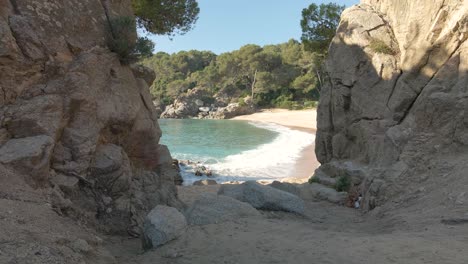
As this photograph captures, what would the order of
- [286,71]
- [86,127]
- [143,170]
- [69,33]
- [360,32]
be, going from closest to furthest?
[86,127], [69,33], [143,170], [360,32], [286,71]

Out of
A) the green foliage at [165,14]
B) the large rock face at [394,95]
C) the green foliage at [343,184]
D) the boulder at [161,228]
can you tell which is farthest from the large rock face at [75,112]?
the large rock face at [394,95]

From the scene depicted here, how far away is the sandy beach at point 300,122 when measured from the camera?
2754 cm

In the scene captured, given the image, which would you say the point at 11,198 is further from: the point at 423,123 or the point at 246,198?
the point at 423,123

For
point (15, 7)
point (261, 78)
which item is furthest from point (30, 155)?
point (261, 78)

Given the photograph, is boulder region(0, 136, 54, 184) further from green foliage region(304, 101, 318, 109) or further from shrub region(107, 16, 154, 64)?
green foliage region(304, 101, 318, 109)

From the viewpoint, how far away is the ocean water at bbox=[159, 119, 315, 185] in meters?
25.5

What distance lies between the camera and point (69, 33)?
919 centimetres

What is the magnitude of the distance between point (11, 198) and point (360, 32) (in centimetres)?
1459

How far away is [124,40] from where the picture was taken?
10.2 m

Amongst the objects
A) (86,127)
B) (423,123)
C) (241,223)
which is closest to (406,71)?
(423,123)

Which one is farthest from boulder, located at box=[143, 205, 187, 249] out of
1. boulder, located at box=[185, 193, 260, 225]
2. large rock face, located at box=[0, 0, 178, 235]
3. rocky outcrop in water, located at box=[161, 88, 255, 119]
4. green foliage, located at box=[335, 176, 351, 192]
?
rocky outcrop in water, located at box=[161, 88, 255, 119]

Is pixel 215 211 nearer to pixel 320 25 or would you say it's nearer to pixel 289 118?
pixel 320 25

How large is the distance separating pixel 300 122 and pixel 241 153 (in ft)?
91.1

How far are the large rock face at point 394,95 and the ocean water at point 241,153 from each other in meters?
7.49
